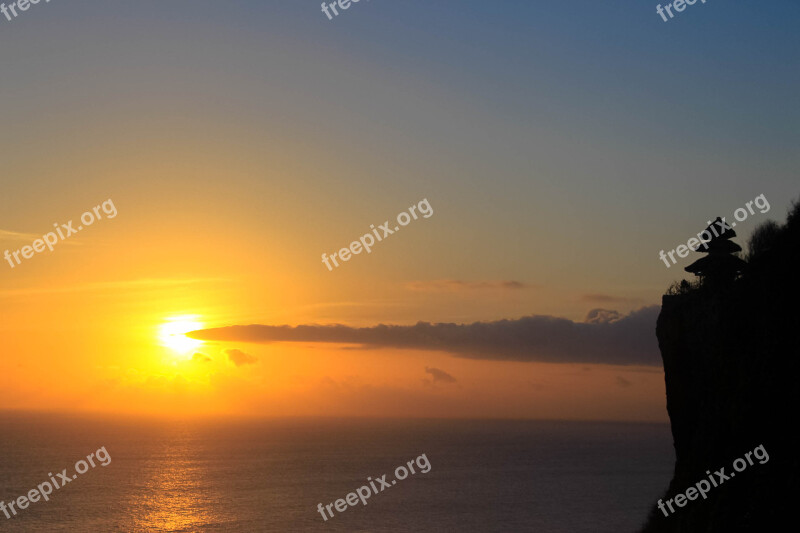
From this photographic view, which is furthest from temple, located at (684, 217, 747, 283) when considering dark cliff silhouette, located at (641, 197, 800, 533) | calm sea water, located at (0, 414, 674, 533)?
calm sea water, located at (0, 414, 674, 533)

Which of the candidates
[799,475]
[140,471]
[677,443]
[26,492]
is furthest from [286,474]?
[799,475]

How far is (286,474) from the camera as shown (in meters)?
154

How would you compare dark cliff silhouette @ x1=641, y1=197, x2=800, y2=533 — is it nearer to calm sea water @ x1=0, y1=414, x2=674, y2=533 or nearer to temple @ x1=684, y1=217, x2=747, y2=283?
temple @ x1=684, y1=217, x2=747, y2=283

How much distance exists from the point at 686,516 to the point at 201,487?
11411 cm

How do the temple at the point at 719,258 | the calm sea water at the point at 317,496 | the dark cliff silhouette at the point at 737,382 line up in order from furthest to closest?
the calm sea water at the point at 317,496, the temple at the point at 719,258, the dark cliff silhouette at the point at 737,382

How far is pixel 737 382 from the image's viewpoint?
115 feet

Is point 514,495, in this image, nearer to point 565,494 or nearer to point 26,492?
point 565,494

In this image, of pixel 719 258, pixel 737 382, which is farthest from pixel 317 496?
pixel 737 382

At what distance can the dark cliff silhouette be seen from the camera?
31.3 metres

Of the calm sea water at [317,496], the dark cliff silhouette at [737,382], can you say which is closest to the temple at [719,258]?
the dark cliff silhouette at [737,382]

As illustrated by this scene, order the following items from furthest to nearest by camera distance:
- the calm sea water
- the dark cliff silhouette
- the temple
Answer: the calm sea water
the temple
the dark cliff silhouette

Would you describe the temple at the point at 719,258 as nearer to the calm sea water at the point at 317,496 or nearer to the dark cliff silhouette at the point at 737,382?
the dark cliff silhouette at the point at 737,382

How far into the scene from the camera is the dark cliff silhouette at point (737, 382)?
3131cm

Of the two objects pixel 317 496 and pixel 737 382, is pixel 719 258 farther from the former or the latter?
pixel 317 496
